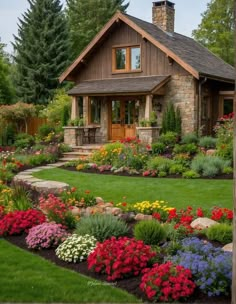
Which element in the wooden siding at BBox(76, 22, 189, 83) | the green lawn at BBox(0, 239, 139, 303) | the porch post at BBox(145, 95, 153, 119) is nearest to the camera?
the green lawn at BBox(0, 239, 139, 303)

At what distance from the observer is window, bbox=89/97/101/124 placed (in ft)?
70.2

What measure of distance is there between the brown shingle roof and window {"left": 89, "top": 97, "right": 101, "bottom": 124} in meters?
4.20

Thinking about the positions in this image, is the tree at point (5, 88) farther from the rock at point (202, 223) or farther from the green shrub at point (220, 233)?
the green shrub at point (220, 233)

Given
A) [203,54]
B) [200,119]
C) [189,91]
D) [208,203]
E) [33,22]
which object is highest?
[33,22]

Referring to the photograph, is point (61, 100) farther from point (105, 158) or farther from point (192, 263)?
point (192, 263)

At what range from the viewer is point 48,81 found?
101ft

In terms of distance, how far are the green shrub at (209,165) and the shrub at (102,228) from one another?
6.33m

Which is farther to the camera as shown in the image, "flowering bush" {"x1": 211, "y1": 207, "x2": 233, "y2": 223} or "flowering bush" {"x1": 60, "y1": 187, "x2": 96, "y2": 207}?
"flowering bush" {"x1": 60, "y1": 187, "x2": 96, "y2": 207}

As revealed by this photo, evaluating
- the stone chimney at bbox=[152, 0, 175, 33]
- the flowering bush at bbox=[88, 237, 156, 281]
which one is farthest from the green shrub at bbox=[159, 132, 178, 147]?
the flowering bush at bbox=[88, 237, 156, 281]

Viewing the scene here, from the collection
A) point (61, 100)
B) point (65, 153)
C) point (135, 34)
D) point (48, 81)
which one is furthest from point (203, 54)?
point (48, 81)

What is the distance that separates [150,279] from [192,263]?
1.60 feet

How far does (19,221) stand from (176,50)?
13984 millimetres

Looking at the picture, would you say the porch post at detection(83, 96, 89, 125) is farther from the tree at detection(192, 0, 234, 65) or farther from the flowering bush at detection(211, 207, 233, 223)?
the flowering bush at detection(211, 207, 233, 223)

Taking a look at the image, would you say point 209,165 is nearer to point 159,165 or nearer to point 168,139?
point 159,165
